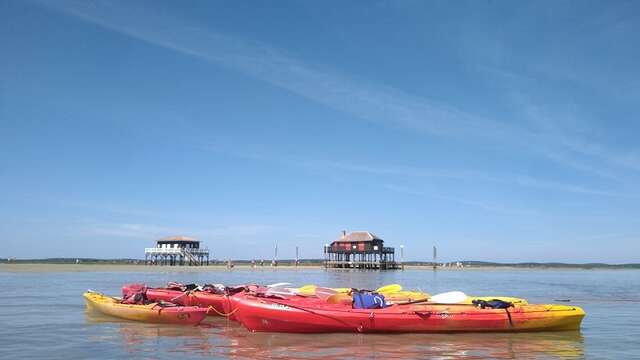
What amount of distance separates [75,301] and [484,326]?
17.9m

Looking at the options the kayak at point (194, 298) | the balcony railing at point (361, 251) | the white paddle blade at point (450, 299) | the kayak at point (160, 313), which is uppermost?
the balcony railing at point (361, 251)

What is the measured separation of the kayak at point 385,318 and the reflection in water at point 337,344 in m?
0.23

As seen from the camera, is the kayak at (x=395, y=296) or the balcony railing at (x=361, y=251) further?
the balcony railing at (x=361, y=251)

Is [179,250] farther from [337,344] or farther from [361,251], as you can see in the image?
[337,344]


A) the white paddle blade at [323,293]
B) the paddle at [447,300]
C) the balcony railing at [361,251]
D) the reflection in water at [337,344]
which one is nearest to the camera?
the reflection in water at [337,344]

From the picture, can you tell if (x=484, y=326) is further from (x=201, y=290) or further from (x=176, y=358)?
(x=201, y=290)

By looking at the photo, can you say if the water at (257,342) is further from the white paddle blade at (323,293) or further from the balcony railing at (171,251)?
the balcony railing at (171,251)

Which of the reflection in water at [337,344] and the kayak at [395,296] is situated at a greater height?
the kayak at [395,296]

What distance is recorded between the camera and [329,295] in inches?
736

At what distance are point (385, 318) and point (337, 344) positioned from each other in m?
2.00

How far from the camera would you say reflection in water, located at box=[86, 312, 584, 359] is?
13305 millimetres

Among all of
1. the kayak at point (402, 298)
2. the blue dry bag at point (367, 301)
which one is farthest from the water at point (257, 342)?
the kayak at point (402, 298)

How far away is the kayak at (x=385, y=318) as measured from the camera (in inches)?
615

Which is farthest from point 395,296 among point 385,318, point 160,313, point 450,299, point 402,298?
point 160,313
